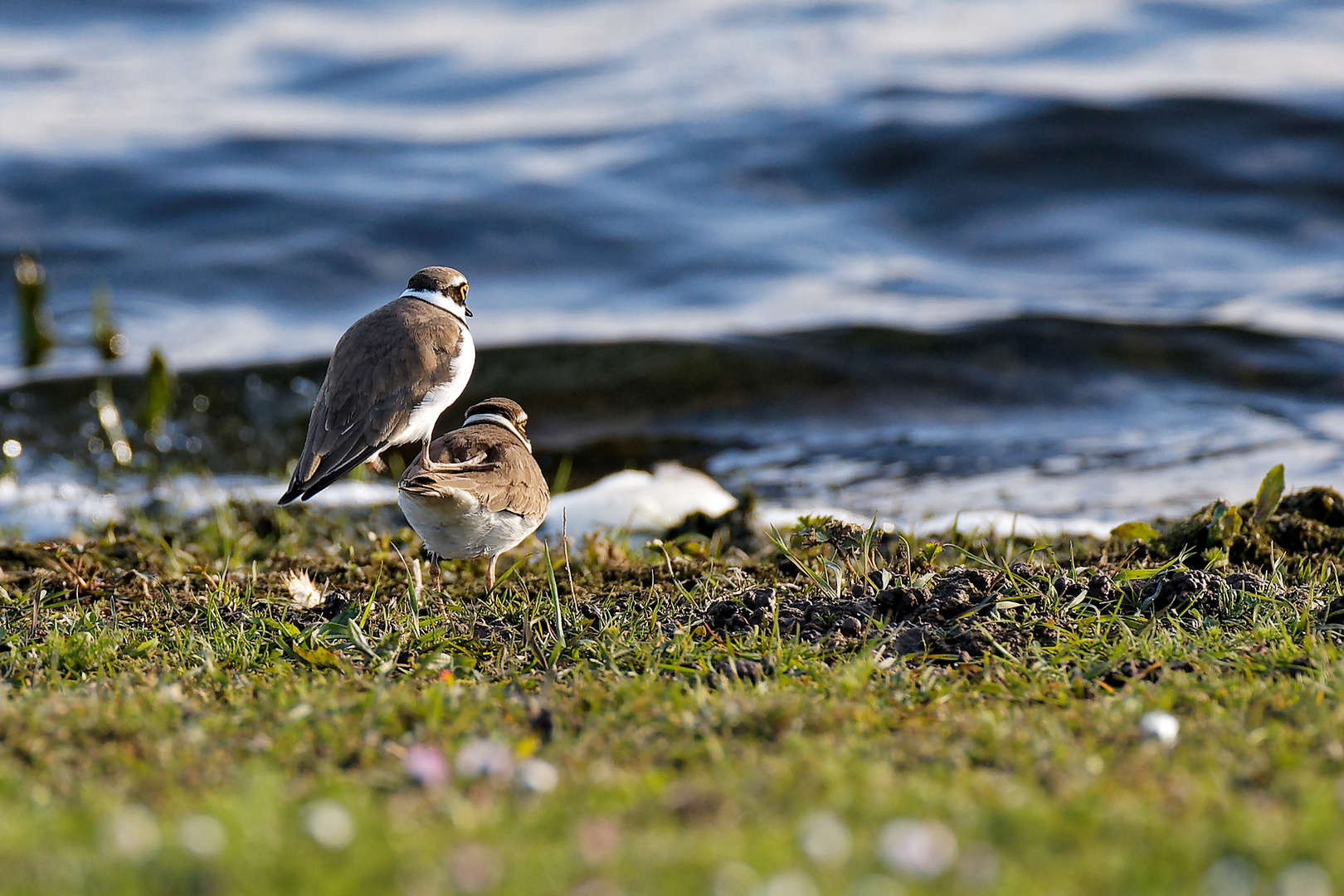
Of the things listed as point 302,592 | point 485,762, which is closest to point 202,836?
point 485,762

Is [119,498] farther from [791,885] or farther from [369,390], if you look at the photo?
[791,885]

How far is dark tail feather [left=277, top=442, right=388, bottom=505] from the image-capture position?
165 inches

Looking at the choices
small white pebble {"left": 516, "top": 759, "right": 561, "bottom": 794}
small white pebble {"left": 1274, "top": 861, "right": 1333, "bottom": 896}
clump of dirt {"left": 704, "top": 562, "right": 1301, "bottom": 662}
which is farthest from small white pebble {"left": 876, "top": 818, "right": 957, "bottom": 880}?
clump of dirt {"left": 704, "top": 562, "right": 1301, "bottom": 662}

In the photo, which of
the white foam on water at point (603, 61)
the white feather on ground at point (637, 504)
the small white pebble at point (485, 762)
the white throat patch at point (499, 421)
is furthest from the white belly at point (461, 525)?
the white foam on water at point (603, 61)

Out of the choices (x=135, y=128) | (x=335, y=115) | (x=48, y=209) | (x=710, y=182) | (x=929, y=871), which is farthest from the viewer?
(x=335, y=115)

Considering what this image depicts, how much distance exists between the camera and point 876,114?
648 inches

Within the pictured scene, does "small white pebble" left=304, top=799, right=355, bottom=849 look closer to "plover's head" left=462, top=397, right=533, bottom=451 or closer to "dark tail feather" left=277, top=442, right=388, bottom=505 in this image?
"dark tail feather" left=277, top=442, right=388, bottom=505

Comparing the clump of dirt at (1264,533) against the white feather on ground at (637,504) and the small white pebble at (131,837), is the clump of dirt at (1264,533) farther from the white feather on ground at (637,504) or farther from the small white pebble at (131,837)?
the small white pebble at (131,837)

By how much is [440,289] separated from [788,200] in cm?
1061

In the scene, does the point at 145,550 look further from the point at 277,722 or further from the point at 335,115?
the point at 335,115

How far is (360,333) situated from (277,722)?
76.1 inches

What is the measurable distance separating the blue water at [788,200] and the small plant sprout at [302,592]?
3.53m

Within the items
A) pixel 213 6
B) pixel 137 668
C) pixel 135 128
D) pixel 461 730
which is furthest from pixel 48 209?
pixel 461 730

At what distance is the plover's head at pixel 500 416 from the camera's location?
5207 mm
